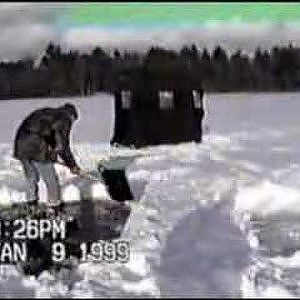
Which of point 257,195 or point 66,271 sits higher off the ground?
point 257,195

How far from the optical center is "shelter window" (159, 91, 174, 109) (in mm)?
3809

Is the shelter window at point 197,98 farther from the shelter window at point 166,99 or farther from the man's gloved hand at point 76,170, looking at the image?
the man's gloved hand at point 76,170

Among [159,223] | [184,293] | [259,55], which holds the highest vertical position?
[259,55]

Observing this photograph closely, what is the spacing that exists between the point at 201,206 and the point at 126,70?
55cm

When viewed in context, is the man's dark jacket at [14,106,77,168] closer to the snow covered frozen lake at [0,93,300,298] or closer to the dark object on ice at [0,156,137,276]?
the snow covered frozen lake at [0,93,300,298]

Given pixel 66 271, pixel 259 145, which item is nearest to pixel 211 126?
pixel 259 145

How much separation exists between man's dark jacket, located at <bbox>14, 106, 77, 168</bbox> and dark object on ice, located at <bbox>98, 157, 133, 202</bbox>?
4.4 inches

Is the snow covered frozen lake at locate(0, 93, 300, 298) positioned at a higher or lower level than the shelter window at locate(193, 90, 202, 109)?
lower

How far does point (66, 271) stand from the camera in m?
3.82

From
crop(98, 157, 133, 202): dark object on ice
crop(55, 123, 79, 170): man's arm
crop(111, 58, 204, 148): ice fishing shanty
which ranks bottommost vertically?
crop(98, 157, 133, 202): dark object on ice

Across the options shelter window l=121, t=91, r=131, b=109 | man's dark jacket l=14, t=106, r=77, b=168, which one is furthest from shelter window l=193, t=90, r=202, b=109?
man's dark jacket l=14, t=106, r=77, b=168

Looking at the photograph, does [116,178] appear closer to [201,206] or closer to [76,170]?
[76,170]

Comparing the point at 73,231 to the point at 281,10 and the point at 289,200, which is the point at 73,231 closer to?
the point at 289,200

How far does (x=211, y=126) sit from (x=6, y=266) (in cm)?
89
